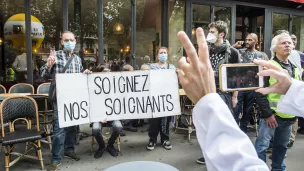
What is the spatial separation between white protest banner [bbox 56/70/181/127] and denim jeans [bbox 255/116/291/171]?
1.74 meters

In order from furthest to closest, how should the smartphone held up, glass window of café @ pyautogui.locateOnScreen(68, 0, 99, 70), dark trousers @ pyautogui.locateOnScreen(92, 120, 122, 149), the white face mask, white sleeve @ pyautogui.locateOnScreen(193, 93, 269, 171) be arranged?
1. glass window of café @ pyautogui.locateOnScreen(68, 0, 99, 70)
2. dark trousers @ pyautogui.locateOnScreen(92, 120, 122, 149)
3. the white face mask
4. the smartphone held up
5. white sleeve @ pyautogui.locateOnScreen(193, 93, 269, 171)

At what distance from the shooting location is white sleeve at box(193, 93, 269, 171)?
789 millimetres

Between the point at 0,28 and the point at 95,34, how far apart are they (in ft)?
11.1

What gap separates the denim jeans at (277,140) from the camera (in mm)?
3080

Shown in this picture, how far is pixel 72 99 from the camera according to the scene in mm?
3912

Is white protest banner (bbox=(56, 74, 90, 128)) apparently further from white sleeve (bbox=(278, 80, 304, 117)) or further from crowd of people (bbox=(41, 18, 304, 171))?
white sleeve (bbox=(278, 80, 304, 117))

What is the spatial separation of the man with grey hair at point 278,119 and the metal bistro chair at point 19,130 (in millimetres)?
3246

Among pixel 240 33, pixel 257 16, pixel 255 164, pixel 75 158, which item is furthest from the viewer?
pixel 240 33

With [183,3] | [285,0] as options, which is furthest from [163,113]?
[285,0]

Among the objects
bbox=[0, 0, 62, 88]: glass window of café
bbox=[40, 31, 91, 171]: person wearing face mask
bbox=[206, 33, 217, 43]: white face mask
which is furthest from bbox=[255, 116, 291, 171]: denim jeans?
bbox=[0, 0, 62, 88]: glass window of café

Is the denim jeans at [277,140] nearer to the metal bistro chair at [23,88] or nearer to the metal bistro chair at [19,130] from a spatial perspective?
the metal bistro chair at [19,130]

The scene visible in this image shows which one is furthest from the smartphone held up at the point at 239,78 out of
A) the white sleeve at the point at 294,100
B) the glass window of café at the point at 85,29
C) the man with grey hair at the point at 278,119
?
the glass window of café at the point at 85,29

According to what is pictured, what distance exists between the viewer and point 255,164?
0.80m

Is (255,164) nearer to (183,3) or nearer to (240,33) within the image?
(183,3)
